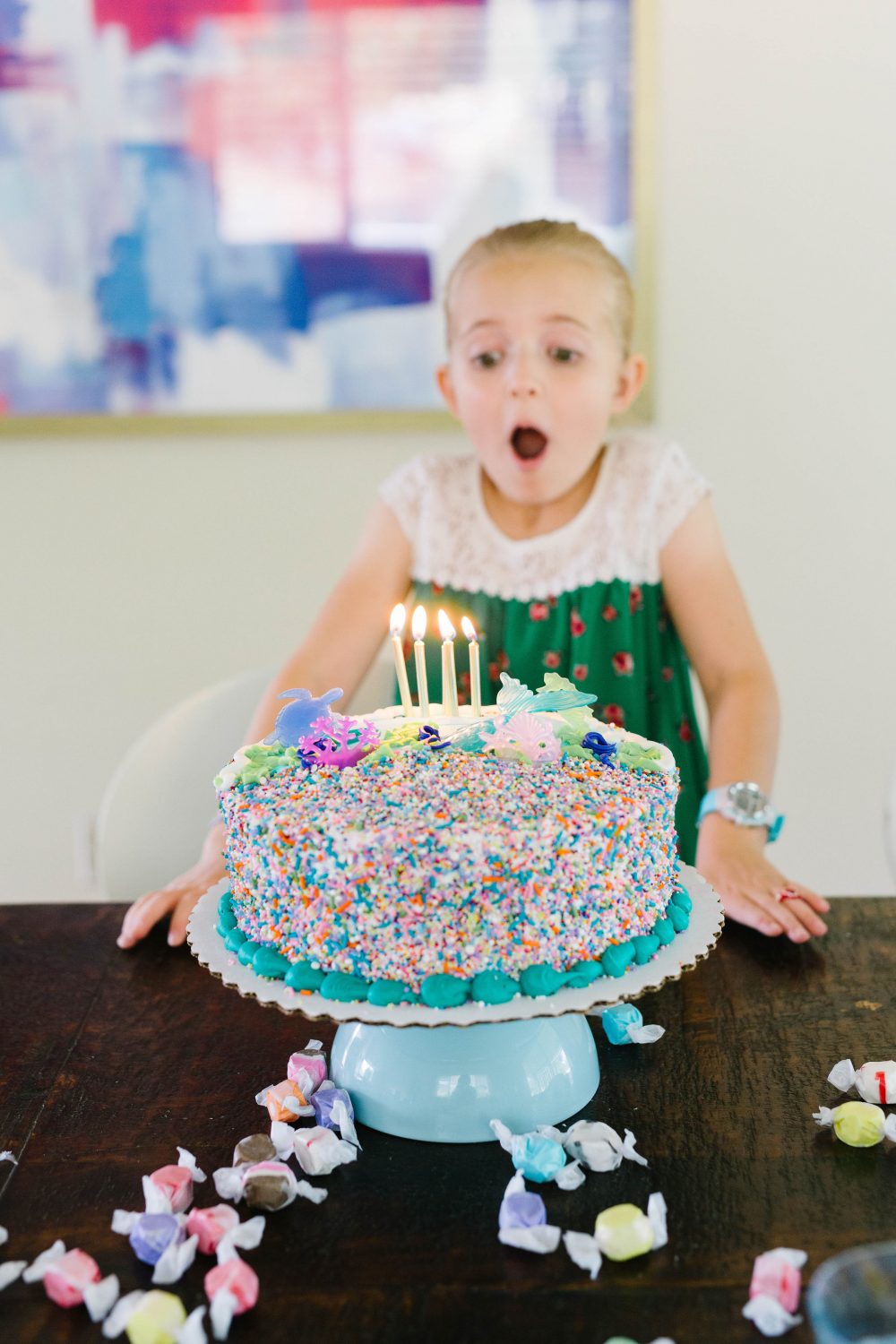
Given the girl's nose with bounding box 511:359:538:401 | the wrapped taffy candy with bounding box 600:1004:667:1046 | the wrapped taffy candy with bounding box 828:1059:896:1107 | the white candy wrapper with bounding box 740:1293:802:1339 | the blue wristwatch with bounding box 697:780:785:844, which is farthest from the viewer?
the girl's nose with bounding box 511:359:538:401

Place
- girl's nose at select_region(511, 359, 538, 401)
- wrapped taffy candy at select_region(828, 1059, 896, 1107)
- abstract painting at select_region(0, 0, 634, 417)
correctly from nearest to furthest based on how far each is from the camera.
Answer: wrapped taffy candy at select_region(828, 1059, 896, 1107)
girl's nose at select_region(511, 359, 538, 401)
abstract painting at select_region(0, 0, 634, 417)

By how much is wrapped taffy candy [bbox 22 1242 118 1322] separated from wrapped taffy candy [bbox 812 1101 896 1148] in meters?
0.48

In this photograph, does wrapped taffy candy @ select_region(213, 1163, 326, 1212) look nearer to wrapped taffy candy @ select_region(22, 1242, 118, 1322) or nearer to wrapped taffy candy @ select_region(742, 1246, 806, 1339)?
wrapped taffy candy @ select_region(22, 1242, 118, 1322)

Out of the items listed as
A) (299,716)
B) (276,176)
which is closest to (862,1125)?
(299,716)

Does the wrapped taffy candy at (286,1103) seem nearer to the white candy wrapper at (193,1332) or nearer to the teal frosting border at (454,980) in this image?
the teal frosting border at (454,980)

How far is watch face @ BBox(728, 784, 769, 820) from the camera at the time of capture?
133 cm

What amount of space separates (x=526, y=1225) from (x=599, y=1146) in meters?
0.09

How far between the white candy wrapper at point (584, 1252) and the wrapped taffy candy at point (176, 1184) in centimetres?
24

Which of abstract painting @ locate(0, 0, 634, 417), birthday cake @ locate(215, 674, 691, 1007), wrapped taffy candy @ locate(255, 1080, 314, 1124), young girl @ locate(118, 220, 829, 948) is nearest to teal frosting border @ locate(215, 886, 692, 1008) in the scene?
birthday cake @ locate(215, 674, 691, 1007)

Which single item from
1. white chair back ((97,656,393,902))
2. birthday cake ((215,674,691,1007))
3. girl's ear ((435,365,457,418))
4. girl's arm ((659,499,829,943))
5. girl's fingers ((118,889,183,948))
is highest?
girl's ear ((435,365,457,418))

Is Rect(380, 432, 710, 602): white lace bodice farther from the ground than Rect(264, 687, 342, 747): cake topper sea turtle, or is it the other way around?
Rect(264, 687, 342, 747): cake topper sea turtle

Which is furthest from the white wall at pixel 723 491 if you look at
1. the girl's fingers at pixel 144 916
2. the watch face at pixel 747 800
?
the girl's fingers at pixel 144 916

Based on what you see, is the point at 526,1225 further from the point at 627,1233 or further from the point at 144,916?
the point at 144,916

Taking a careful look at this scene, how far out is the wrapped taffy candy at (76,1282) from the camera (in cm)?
71
